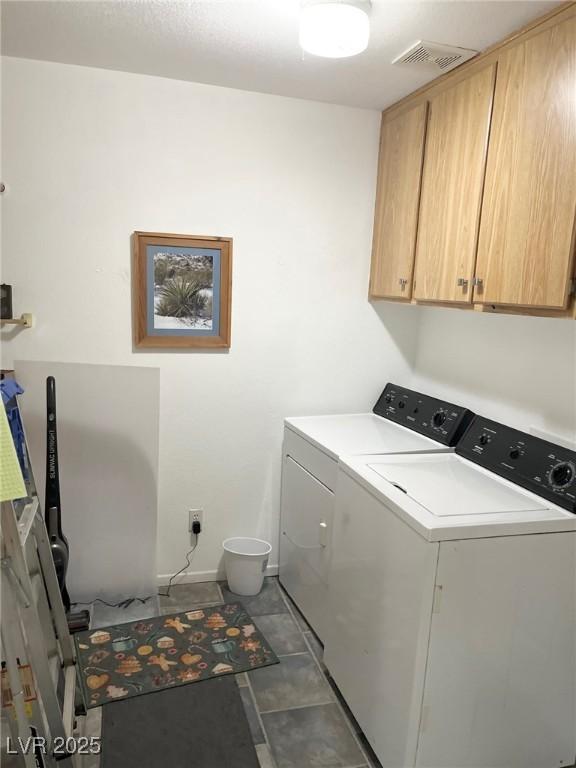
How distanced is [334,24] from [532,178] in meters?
0.78

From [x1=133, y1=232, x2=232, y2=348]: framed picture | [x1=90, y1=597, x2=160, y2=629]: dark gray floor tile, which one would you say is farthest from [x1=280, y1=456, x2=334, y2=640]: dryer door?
[x1=133, y1=232, x2=232, y2=348]: framed picture

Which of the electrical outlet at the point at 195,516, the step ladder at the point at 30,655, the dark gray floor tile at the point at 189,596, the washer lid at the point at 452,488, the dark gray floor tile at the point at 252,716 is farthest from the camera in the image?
the electrical outlet at the point at 195,516

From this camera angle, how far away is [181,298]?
2541 mm

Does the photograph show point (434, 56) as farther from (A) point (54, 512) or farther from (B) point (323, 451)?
Result: (A) point (54, 512)

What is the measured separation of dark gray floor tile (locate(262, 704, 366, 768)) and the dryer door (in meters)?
0.39

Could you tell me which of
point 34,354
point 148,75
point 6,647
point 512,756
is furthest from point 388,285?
point 6,647

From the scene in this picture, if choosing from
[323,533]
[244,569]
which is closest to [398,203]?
[323,533]

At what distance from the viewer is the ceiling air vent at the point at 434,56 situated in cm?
191

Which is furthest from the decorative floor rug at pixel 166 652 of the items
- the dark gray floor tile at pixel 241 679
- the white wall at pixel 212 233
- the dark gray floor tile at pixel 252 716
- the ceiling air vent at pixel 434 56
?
the ceiling air vent at pixel 434 56

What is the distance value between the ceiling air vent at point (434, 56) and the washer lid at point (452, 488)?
1.51 meters

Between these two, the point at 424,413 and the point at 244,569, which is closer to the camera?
the point at 424,413

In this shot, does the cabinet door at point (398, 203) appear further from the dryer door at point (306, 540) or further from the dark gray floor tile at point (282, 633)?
the dark gray floor tile at point (282, 633)

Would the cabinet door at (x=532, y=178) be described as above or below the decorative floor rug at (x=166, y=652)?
above

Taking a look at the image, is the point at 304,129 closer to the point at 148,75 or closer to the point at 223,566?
the point at 148,75
